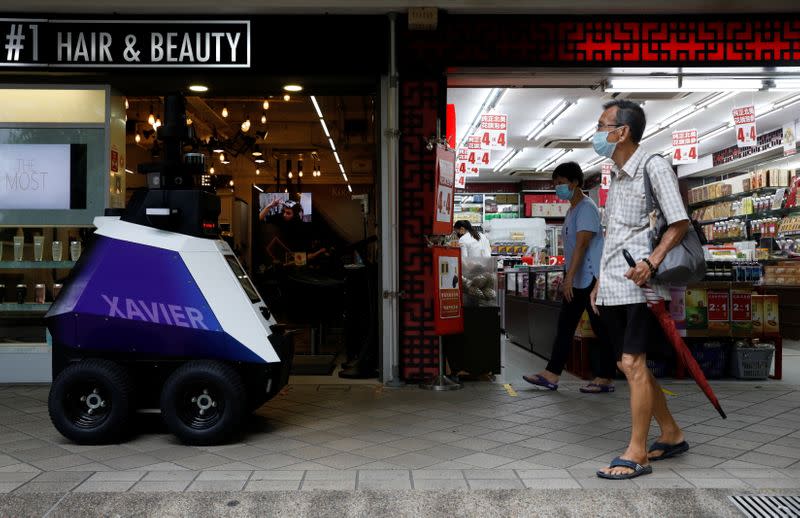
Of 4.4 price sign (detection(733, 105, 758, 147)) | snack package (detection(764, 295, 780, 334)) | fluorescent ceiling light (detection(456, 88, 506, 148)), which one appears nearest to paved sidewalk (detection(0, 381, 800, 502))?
snack package (detection(764, 295, 780, 334))

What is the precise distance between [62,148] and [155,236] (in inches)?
107

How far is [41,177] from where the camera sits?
6.09m

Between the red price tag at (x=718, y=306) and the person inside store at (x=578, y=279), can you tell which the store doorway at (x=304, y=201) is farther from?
the red price tag at (x=718, y=306)

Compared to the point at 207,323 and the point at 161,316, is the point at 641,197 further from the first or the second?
the point at 161,316

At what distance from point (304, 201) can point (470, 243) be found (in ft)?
36.8

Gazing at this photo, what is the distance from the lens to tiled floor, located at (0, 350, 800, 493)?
10.6 ft

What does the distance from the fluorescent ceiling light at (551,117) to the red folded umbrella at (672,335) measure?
27.7ft

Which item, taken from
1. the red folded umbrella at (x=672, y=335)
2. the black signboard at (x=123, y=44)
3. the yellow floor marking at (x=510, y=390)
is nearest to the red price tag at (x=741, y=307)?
the yellow floor marking at (x=510, y=390)

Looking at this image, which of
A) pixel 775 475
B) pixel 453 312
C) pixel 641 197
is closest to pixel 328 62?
pixel 453 312

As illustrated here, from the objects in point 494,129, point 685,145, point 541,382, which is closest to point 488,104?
point 494,129

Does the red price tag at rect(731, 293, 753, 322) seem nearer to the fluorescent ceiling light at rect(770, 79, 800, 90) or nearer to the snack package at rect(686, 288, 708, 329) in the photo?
the snack package at rect(686, 288, 708, 329)

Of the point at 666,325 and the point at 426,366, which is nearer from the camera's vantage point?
the point at 666,325

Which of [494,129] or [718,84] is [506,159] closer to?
[494,129]

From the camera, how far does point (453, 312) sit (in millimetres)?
5723
